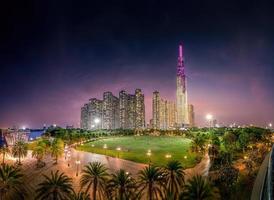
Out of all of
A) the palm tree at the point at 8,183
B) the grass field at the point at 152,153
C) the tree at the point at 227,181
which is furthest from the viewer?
the grass field at the point at 152,153

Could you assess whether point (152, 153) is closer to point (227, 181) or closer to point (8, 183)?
point (227, 181)

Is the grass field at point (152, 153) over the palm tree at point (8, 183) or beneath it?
beneath

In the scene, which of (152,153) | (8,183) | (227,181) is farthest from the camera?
(152,153)

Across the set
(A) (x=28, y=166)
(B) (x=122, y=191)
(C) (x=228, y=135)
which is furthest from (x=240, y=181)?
(C) (x=228, y=135)

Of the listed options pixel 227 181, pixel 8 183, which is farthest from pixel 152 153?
pixel 8 183

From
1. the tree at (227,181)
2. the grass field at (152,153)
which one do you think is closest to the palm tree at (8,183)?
the tree at (227,181)

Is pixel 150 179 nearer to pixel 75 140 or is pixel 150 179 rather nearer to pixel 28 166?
pixel 28 166

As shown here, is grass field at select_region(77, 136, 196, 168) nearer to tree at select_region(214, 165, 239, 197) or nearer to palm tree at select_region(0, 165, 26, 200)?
tree at select_region(214, 165, 239, 197)

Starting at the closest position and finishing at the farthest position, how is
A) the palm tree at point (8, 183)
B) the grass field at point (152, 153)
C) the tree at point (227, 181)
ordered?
the palm tree at point (8, 183) → the tree at point (227, 181) → the grass field at point (152, 153)

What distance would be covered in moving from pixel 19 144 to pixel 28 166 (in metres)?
15.9

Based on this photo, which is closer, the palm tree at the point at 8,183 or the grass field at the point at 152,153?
the palm tree at the point at 8,183

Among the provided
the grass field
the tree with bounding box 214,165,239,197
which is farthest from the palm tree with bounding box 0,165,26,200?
the grass field

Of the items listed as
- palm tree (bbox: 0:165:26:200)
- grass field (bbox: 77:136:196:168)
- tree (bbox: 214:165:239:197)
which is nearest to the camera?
palm tree (bbox: 0:165:26:200)

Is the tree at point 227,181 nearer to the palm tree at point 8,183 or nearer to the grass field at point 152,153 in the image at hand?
the grass field at point 152,153
